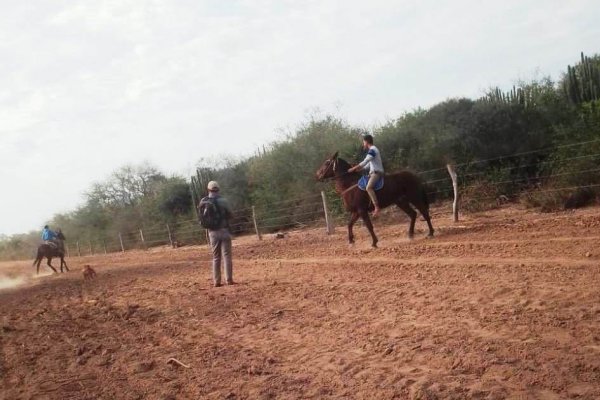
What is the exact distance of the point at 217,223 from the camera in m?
9.52

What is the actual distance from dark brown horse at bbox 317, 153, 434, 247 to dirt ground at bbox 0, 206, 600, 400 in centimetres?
171

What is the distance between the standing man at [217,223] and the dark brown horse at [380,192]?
137 inches

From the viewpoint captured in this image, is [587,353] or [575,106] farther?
[575,106]

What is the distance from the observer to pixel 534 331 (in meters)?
4.65

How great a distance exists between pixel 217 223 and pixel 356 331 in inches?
181

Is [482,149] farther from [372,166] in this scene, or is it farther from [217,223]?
[217,223]

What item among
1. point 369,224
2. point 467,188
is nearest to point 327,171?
point 369,224

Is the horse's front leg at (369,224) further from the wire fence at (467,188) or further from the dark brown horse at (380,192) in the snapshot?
the wire fence at (467,188)

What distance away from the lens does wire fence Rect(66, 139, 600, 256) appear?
43.3ft

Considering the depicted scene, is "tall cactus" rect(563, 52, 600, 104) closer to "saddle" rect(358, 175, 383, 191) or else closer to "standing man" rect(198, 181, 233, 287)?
"saddle" rect(358, 175, 383, 191)

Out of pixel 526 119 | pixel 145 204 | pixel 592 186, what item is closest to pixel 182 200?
pixel 145 204

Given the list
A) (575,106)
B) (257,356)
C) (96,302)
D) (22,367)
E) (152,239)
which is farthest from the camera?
(152,239)

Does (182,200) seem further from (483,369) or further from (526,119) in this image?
(483,369)

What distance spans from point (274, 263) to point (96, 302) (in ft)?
12.9
